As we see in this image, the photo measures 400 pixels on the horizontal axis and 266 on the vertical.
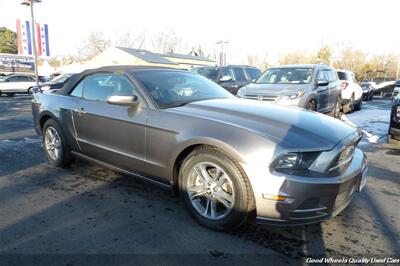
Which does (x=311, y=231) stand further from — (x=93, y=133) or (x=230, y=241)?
(x=93, y=133)

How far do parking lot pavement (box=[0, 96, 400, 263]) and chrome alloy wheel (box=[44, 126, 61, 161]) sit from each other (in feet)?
1.28

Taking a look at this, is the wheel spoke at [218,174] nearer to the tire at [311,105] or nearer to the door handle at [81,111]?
the door handle at [81,111]

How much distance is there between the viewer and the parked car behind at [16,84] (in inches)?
920

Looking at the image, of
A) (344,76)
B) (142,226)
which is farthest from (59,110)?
(344,76)

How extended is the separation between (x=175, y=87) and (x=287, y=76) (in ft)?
19.6

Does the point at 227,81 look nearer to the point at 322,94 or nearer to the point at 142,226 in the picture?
the point at 322,94

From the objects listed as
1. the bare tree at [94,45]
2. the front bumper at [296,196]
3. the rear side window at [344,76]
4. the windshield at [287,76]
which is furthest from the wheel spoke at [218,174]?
the bare tree at [94,45]

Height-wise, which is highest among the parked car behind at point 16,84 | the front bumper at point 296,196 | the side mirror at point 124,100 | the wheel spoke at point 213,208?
the side mirror at point 124,100

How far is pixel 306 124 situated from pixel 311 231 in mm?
1018

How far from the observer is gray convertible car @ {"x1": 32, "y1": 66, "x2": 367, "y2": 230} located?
2724mm

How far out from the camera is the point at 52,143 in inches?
197

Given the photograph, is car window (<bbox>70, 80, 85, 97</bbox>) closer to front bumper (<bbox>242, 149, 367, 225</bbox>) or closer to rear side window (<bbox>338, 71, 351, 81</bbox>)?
front bumper (<bbox>242, 149, 367, 225</bbox>)

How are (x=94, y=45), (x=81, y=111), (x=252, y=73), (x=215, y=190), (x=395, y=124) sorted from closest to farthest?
(x=215, y=190) < (x=81, y=111) < (x=395, y=124) < (x=252, y=73) < (x=94, y=45)

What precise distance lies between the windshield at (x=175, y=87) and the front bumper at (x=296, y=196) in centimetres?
139
